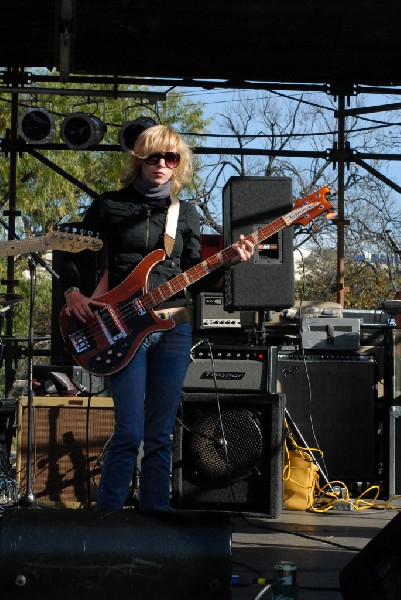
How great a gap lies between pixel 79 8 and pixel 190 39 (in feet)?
3.42

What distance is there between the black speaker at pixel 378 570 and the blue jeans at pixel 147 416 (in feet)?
3.36

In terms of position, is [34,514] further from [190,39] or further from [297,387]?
[190,39]

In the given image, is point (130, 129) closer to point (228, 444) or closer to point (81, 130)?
point (81, 130)

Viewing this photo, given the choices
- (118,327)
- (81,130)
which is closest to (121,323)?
(118,327)

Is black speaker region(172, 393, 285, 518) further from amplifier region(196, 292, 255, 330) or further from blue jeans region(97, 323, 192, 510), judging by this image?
blue jeans region(97, 323, 192, 510)

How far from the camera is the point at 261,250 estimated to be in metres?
5.22

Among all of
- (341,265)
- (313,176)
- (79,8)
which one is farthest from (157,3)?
(313,176)

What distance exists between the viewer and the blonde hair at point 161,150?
379 centimetres

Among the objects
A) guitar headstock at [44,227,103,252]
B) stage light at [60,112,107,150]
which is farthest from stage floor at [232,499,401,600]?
stage light at [60,112,107,150]

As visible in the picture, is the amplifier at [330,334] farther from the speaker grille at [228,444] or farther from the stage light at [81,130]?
the stage light at [81,130]

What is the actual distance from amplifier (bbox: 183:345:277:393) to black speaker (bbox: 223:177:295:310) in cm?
25

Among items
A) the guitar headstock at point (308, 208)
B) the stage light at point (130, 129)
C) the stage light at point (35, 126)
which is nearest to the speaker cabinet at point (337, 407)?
the guitar headstock at point (308, 208)

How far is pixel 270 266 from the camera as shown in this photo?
17.1 feet

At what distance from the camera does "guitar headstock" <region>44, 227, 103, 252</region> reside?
145 inches
